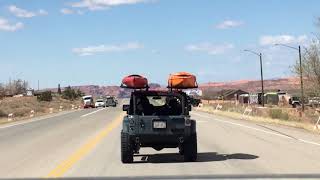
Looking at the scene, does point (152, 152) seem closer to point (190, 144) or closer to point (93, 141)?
point (190, 144)

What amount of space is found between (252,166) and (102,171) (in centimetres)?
336

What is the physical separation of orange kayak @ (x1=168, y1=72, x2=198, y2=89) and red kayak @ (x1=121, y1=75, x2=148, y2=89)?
664 millimetres

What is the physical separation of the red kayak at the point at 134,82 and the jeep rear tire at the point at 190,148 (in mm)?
1721

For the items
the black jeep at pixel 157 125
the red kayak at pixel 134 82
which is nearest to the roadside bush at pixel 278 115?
the black jeep at pixel 157 125

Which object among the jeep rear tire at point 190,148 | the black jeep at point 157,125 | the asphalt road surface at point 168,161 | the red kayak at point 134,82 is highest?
the red kayak at point 134,82

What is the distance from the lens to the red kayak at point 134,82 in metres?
15.6

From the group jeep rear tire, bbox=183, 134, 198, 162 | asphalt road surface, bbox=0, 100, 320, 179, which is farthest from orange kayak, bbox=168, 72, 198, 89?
asphalt road surface, bbox=0, 100, 320, 179

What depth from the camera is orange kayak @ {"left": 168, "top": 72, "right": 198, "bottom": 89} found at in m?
15.5

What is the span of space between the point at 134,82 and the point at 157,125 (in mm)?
1260

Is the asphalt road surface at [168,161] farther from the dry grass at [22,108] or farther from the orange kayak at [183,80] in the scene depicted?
the dry grass at [22,108]

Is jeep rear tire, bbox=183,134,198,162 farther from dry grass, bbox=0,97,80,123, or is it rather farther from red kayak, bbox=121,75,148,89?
dry grass, bbox=0,97,80,123

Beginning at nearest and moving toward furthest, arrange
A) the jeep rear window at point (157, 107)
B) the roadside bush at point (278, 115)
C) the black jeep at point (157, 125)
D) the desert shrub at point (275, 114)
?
1. the black jeep at point (157, 125)
2. the jeep rear window at point (157, 107)
3. the roadside bush at point (278, 115)
4. the desert shrub at point (275, 114)

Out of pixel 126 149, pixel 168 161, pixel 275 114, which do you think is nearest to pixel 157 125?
pixel 126 149

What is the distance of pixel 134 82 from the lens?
15555 mm
